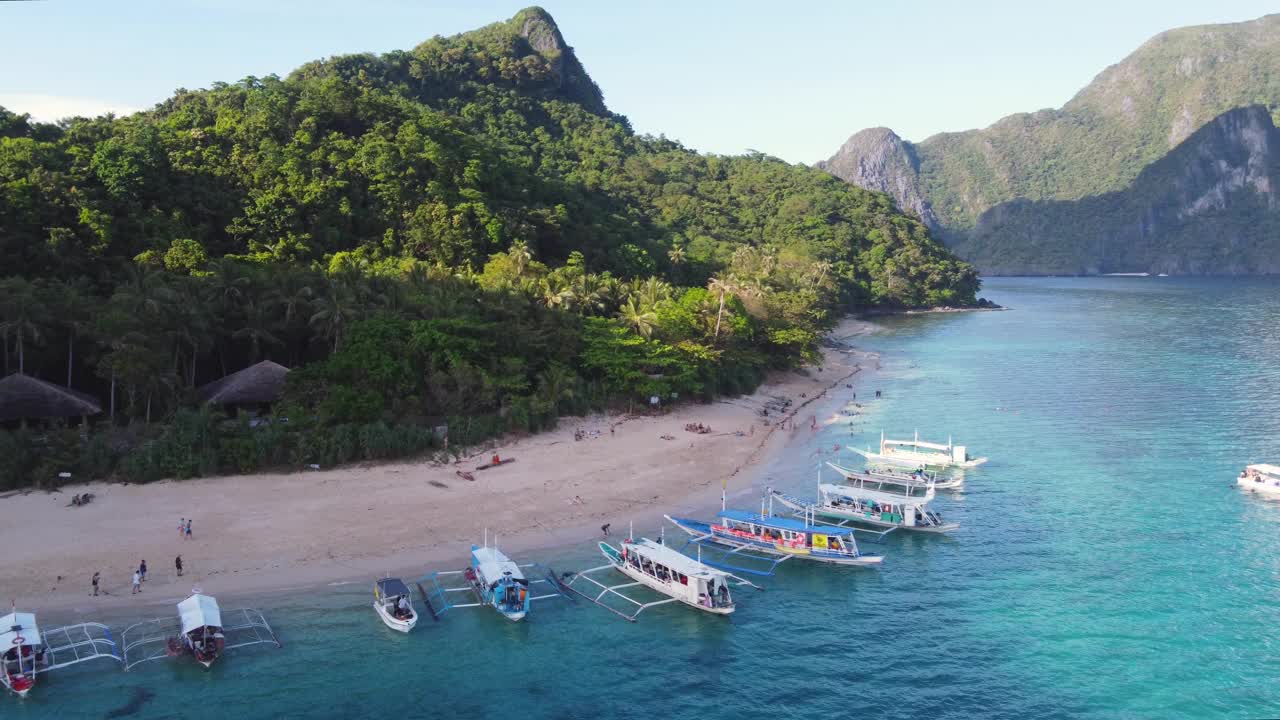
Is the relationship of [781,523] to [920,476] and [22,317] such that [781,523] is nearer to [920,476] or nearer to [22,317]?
[920,476]

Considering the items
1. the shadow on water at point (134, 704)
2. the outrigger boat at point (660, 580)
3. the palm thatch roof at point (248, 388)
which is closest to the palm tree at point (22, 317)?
the palm thatch roof at point (248, 388)

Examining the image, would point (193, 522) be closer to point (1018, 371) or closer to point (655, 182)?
point (1018, 371)

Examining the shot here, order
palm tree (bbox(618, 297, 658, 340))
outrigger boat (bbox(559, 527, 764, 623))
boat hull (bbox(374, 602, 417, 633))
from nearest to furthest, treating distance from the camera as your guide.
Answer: boat hull (bbox(374, 602, 417, 633)) → outrigger boat (bbox(559, 527, 764, 623)) → palm tree (bbox(618, 297, 658, 340))

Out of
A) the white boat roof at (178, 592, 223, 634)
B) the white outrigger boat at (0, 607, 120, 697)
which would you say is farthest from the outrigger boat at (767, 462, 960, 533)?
the white outrigger boat at (0, 607, 120, 697)

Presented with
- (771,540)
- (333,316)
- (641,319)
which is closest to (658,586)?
(771,540)

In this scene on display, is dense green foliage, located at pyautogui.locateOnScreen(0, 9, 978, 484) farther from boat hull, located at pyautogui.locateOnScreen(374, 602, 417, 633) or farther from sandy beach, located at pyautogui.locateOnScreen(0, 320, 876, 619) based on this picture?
boat hull, located at pyautogui.locateOnScreen(374, 602, 417, 633)

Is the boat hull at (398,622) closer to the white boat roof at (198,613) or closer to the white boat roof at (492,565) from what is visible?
the white boat roof at (492,565)

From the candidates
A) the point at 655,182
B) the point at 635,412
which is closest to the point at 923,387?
the point at 635,412
